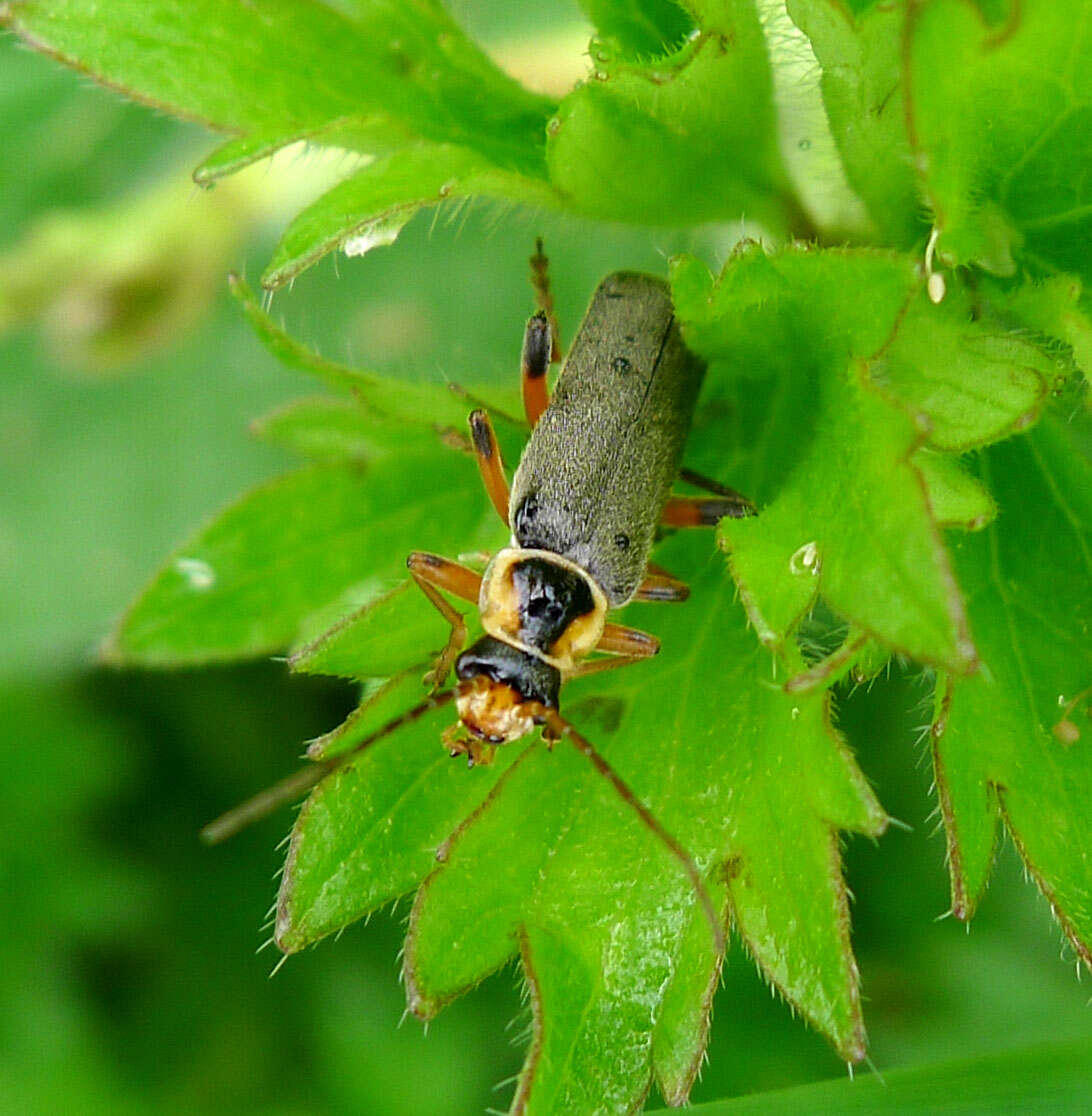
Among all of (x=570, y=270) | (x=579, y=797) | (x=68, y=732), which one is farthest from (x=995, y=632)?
(x=68, y=732)

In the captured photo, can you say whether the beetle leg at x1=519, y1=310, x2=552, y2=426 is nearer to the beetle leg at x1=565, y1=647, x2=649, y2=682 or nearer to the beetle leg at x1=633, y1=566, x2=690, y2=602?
the beetle leg at x1=633, y1=566, x2=690, y2=602

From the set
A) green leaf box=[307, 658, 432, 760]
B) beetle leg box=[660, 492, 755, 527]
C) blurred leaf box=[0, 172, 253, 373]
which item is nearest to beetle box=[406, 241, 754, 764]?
beetle leg box=[660, 492, 755, 527]

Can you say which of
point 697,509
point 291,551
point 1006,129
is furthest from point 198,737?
point 1006,129

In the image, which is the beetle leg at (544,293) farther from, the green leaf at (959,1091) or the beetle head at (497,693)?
the green leaf at (959,1091)

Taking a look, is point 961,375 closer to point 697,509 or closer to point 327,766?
point 697,509

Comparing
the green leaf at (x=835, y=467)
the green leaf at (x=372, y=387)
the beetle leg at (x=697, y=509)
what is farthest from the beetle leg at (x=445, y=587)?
the green leaf at (x=835, y=467)

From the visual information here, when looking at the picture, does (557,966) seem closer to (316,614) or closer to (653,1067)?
(653,1067)
